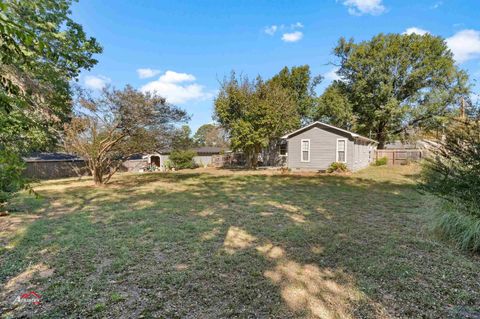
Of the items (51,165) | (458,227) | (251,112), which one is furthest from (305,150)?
(51,165)

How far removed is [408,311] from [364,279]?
1.93 feet

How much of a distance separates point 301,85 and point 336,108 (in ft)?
15.6

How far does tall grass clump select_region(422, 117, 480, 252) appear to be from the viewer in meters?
3.58

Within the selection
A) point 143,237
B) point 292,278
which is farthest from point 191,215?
point 292,278

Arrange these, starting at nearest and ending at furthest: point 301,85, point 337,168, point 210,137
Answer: point 337,168, point 301,85, point 210,137

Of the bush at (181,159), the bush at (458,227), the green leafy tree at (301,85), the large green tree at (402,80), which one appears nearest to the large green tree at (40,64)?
the bush at (458,227)

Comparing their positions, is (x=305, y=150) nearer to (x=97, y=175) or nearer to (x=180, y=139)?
(x=180, y=139)

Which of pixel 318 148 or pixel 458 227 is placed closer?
pixel 458 227

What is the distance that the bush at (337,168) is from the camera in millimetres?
15547

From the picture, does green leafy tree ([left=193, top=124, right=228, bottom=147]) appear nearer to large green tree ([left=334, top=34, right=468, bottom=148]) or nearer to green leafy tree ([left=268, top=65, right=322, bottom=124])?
green leafy tree ([left=268, top=65, right=322, bottom=124])

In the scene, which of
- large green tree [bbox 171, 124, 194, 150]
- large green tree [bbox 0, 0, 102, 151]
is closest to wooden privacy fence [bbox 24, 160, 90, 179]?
large green tree [bbox 171, 124, 194, 150]

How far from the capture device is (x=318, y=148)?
1700 cm

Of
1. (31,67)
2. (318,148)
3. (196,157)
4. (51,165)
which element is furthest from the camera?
(196,157)

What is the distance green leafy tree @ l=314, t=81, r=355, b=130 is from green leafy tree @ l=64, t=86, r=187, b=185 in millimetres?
16067
